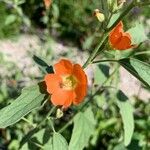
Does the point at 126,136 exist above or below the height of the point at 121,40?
below

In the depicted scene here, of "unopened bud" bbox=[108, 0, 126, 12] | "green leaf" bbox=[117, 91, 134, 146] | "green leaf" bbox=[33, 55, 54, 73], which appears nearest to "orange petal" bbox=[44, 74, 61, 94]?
"green leaf" bbox=[33, 55, 54, 73]

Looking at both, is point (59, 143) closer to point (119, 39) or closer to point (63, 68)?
point (63, 68)

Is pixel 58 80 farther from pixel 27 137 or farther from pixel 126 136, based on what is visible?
pixel 126 136

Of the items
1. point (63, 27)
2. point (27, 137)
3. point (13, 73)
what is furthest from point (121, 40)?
point (63, 27)

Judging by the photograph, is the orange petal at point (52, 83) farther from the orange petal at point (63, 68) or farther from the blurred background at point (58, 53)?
the blurred background at point (58, 53)

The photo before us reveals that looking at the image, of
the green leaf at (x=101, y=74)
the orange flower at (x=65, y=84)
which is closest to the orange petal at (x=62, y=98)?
the orange flower at (x=65, y=84)

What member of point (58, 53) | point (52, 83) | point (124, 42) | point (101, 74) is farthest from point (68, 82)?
point (58, 53)
